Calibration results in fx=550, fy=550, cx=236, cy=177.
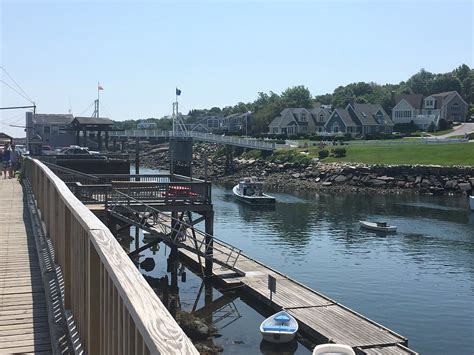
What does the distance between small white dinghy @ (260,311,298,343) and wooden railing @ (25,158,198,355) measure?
11.1m

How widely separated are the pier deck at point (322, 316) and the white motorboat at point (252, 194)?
105ft

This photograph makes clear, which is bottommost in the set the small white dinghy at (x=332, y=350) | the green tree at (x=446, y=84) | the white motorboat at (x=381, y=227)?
the white motorboat at (x=381, y=227)

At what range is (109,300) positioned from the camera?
4.30m

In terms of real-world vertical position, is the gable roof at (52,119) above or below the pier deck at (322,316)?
above

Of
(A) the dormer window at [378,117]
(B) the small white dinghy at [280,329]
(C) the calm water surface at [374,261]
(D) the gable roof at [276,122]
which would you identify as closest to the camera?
(B) the small white dinghy at [280,329]

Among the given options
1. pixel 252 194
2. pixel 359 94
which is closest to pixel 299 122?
pixel 359 94

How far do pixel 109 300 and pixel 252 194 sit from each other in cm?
5615

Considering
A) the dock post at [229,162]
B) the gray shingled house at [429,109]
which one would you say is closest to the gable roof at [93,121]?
the dock post at [229,162]

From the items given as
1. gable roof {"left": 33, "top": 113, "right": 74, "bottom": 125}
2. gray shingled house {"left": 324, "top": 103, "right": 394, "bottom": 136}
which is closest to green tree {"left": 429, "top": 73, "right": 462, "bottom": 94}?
gray shingled house {"left": 324, "top": 103, "right": 394, "bottom": 136}

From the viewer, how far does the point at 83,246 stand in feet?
18.8

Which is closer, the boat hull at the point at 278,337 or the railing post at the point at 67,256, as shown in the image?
the railing post at the point at 67,256

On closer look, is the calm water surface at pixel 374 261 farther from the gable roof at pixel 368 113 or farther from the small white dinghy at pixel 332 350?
the gable roof at pixel 368 113

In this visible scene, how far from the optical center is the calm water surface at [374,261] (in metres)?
20.7

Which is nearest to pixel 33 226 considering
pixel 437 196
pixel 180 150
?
pixel 437 196
